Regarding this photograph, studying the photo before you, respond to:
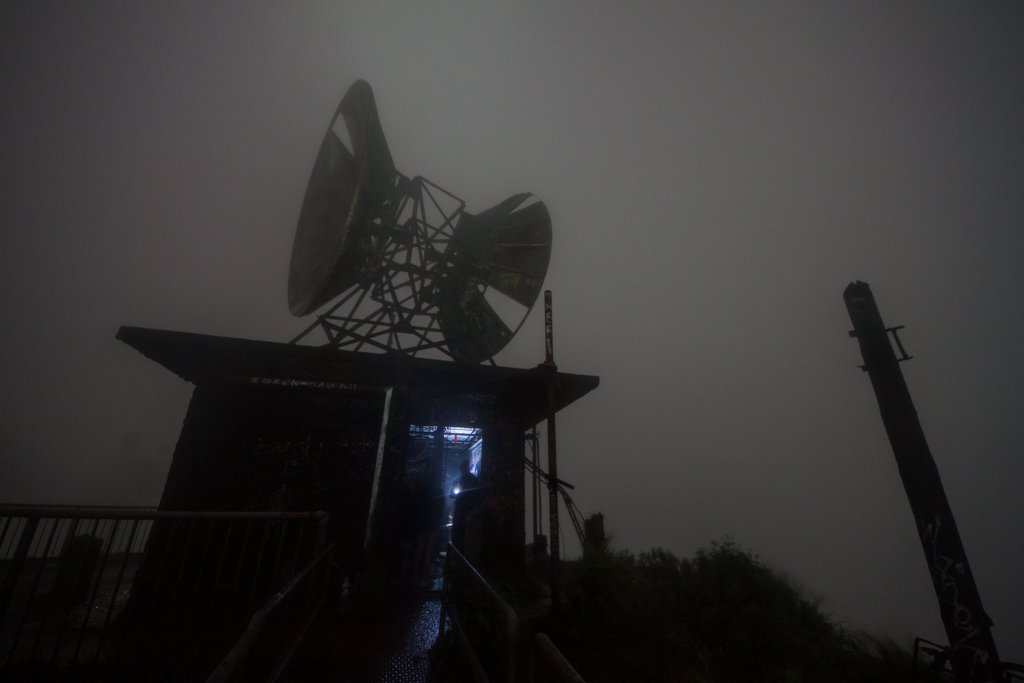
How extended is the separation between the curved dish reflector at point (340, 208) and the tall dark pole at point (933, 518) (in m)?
10.9

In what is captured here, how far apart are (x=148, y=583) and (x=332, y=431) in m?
3.22

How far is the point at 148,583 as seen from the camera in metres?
5.81

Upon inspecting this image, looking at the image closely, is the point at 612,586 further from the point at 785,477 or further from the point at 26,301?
the point at 26,301

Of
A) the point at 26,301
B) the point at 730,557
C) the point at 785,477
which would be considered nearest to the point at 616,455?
the point at 785,477

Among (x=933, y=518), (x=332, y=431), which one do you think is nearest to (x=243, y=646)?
(x=332, y=431)

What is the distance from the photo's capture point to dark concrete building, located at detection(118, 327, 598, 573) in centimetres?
641

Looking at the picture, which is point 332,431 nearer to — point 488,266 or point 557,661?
point 488,266

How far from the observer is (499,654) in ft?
13.0

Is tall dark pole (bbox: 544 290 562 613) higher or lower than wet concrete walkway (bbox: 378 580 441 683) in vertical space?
higher

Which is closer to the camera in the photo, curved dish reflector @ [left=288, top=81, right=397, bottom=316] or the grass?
the grass

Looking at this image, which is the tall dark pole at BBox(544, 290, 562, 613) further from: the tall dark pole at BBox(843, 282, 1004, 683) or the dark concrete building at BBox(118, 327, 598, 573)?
the tall dark pole at BBox(843, 282, 1004, 683)

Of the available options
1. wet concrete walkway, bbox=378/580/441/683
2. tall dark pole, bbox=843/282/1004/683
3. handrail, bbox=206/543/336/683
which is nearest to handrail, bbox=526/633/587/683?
handrail, bbox=206/543/336/683

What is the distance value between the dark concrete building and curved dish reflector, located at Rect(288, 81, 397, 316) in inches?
59.2

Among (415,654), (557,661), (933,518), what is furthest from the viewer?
(933,518)
